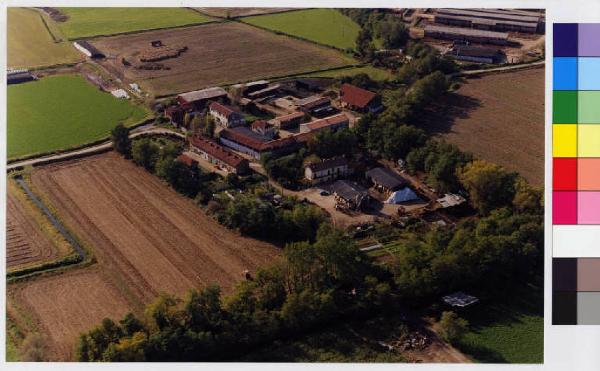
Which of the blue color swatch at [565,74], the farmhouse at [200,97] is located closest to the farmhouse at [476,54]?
the farmhouse at [200,97]

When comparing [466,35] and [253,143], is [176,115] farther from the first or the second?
[466,35]

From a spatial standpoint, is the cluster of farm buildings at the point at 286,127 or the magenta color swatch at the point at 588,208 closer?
the magenta color swatch at the point at 588,208

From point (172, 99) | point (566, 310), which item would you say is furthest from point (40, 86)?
point (566, 310)

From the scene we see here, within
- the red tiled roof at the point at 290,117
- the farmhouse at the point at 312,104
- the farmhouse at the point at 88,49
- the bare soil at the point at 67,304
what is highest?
the farmhouse at the point at 88,49

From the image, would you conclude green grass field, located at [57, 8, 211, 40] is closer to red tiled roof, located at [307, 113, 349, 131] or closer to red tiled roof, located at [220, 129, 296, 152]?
red tiled roof, located at [220, 129, 296, 152]

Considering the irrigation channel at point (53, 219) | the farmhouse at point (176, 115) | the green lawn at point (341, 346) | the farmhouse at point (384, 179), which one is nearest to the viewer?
the green lawn at point (341, 346)

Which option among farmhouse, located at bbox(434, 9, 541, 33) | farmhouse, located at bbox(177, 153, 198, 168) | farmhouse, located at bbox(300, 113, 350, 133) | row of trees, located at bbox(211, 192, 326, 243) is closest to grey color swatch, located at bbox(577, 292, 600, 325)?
row of trees, located at bbox(211, 192, 326, 243)

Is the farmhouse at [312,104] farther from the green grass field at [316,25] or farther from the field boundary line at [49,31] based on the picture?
the field boundary line at [49,31]

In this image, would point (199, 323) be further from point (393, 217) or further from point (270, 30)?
point (270, 30)
